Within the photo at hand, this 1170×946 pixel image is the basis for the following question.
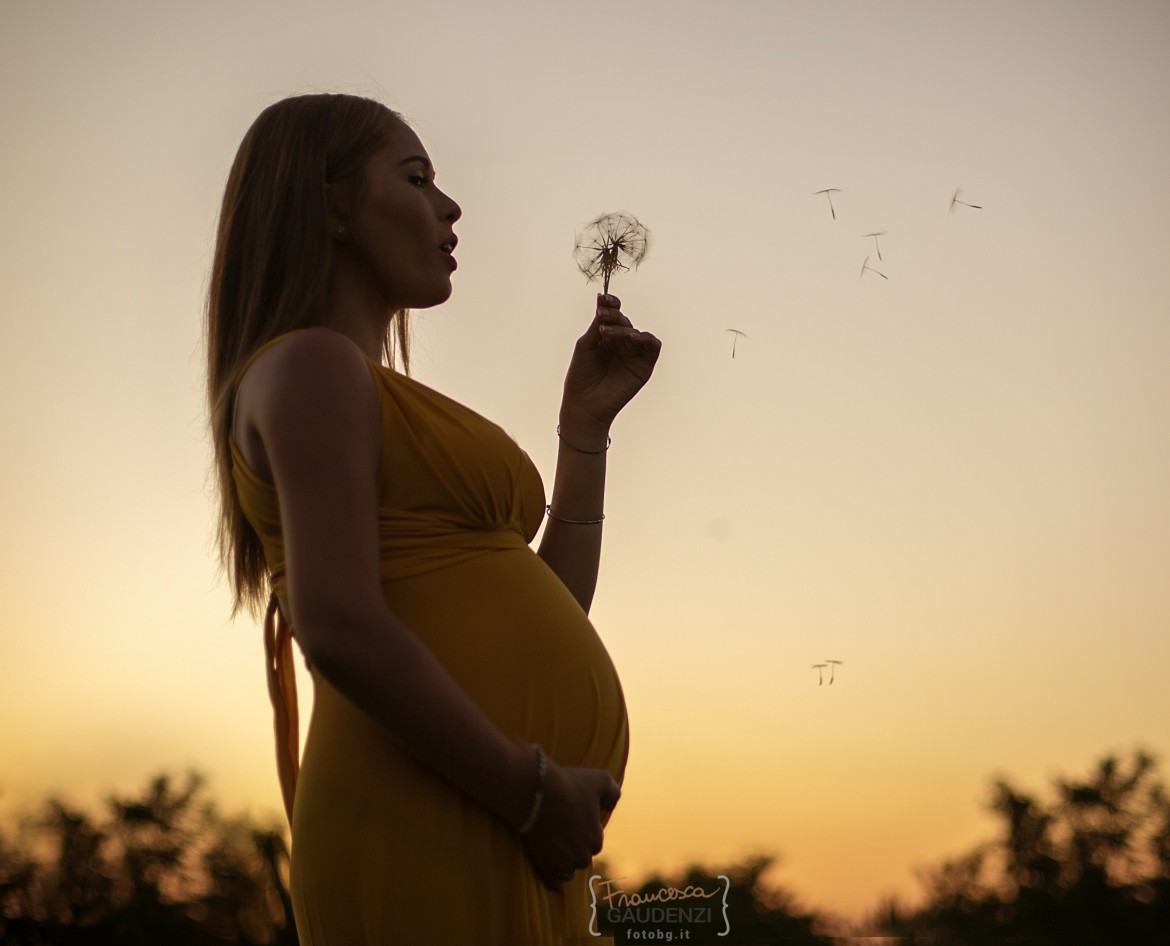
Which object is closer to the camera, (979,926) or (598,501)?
(598,501)

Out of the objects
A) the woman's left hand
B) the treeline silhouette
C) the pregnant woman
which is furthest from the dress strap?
the treeline silhouette

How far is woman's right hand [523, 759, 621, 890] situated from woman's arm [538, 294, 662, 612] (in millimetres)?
855

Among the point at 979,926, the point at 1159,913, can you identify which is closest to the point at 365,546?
the point at 979,926

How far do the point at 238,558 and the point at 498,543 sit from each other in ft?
1.95

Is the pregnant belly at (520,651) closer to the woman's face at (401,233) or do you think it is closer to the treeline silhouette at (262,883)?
the woman's face at (401,233)

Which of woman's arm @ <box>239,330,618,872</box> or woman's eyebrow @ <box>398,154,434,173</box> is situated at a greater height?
woman's eyebrow @ <box>398,154,434,173</box>

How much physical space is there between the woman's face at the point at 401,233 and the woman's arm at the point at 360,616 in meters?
0.40

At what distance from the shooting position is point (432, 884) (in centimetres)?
194

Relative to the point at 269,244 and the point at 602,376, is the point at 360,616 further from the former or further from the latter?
the point at 602,376

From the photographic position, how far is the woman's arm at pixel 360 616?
180 cm

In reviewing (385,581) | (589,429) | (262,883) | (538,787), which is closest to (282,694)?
(385,581)

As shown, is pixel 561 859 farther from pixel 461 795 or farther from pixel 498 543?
pixel 498 543

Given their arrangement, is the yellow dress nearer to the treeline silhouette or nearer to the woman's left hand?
the woman's left hand

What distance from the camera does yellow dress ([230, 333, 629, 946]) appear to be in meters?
1.95
